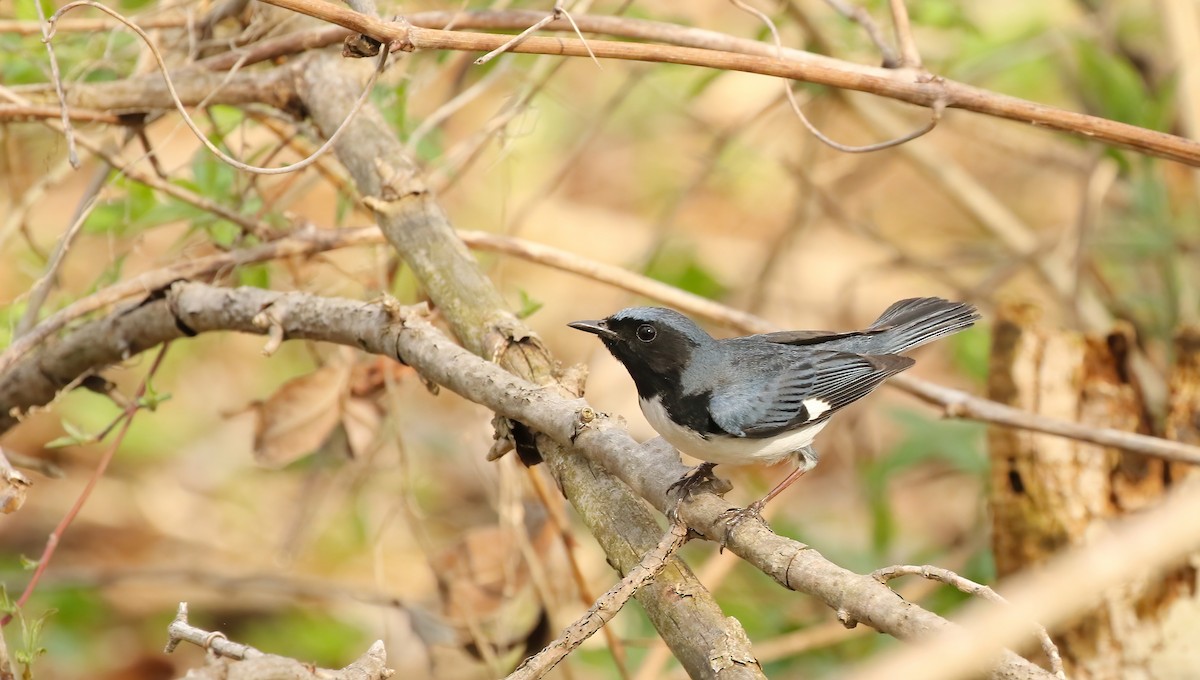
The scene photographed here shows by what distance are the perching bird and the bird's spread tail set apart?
0.10 m

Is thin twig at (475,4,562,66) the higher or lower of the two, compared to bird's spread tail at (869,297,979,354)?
lower

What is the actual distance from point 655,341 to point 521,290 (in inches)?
16.9

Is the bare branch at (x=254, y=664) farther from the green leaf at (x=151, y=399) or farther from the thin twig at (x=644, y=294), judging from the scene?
the thin twig at (x=644, y=294)

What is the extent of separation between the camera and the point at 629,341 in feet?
11.1

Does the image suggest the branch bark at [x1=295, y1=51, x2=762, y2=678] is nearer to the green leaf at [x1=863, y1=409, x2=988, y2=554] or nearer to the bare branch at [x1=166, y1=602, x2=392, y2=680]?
the bare branch at [x1=166, y1=602, x2=392, y2=680]

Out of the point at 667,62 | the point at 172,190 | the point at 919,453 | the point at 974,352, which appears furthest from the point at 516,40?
the point at 974,352

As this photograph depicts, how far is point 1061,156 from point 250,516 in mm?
5229

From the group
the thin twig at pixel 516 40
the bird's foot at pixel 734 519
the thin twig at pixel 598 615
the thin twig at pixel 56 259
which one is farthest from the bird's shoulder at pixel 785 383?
the thin twig at pixel 56 259

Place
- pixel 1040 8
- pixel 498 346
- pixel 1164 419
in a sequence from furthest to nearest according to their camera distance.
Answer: pixel 1040 8 → pixel 1164 419 → pixel 498 346

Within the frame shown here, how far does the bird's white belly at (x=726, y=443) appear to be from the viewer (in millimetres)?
3104

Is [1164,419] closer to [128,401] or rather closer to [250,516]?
[128,401]

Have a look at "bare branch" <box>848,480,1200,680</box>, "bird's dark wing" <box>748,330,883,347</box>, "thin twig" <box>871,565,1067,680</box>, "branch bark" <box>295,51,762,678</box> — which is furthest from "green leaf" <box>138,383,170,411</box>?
"bare branch" <box>848,480,1200,680</box>

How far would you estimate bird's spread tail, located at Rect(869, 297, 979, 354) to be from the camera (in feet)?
11.9

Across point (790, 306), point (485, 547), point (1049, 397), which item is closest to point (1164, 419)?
point (1049, 397)
